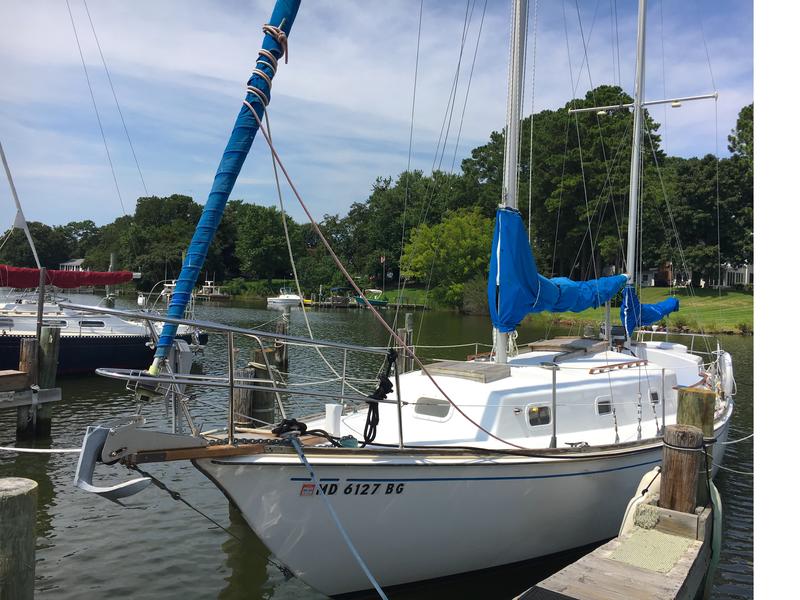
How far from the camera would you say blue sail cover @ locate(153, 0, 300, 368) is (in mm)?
5883

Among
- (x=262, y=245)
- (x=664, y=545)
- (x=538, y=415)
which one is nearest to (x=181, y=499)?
(x=538, y=415)

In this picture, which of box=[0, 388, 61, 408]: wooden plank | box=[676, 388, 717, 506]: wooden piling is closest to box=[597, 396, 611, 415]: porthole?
box=[676, 388, 717, 506]: wooden piling

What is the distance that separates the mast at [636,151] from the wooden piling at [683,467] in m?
8.01

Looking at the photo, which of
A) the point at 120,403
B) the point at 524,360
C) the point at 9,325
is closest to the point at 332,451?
the point at 524,360

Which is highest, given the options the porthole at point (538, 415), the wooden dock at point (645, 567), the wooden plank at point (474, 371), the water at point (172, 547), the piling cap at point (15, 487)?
the wooden plank at point (474, 371)

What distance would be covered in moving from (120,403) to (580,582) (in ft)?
Answer: 49.5

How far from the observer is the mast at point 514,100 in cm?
945

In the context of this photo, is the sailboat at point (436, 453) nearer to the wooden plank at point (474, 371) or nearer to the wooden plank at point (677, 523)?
the wooden plank at point (474, 371)

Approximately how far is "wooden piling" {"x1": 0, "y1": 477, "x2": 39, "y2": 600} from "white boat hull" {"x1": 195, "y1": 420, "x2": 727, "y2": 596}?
4.54 feet

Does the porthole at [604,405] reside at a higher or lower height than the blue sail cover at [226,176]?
lower

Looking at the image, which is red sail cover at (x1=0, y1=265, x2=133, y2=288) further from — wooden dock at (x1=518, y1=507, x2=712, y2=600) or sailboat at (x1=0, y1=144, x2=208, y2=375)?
wooden dock at (x1=518, y1=507, x2=712, y2=600)

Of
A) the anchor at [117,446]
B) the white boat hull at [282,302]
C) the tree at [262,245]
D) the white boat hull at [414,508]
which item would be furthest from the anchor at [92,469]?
the tree at [262,245]

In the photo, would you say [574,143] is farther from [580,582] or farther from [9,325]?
[580,582]
